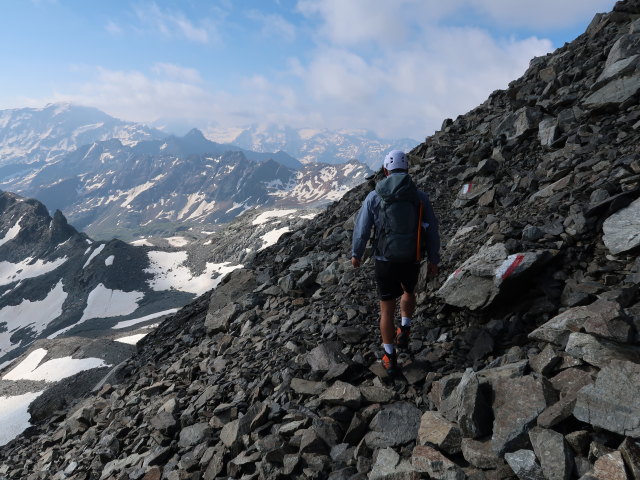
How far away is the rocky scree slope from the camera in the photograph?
466cm

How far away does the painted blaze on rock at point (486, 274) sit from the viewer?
754 centimetres

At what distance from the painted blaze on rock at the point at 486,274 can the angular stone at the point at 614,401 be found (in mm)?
3284

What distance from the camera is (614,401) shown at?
3996 mm

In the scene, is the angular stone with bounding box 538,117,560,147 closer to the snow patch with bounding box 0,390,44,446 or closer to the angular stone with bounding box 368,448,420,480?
the angular stone with bounding box 368,448,420,480

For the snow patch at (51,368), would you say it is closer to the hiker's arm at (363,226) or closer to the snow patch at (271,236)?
the hiker's arm at (363,226)

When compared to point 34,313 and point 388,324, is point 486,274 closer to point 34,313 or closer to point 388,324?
point 388,324

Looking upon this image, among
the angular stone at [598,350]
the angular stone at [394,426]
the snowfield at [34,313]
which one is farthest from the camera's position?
Result: the snowfield at [34,313]

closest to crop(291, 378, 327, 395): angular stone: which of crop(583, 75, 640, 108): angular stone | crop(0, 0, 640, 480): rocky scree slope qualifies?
crop(0, 0, 640, 480): rocky scree slope

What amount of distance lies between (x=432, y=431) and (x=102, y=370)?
3271 cm

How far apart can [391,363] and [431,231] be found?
8.98 feet

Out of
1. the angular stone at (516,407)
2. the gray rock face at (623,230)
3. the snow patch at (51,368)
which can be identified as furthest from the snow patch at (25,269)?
the gray rock face at (623,230)

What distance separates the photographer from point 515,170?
13.7 metres

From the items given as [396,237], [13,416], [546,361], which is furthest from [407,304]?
[13,416]

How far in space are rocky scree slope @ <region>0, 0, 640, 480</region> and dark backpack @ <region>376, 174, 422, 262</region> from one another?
6.33 ft
